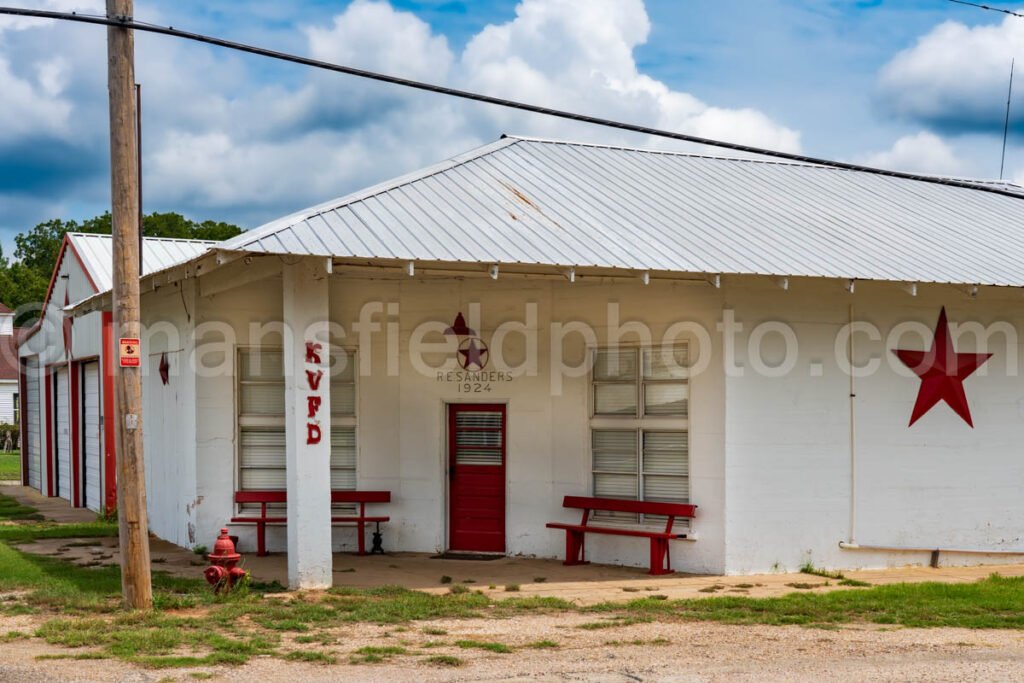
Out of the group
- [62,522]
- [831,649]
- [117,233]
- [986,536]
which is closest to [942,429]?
[986,536]

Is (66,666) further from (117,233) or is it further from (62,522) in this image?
(62,522)

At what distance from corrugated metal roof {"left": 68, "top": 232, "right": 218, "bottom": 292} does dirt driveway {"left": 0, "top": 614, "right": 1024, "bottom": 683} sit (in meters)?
12.0

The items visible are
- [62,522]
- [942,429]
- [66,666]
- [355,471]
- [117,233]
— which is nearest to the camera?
[66,666]

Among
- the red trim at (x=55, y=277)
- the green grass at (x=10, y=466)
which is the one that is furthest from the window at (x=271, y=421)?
the green grass at (x=10, y=466)

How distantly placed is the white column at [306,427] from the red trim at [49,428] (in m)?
15.3

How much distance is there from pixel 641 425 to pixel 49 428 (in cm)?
1636

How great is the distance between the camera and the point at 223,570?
37.5 ft

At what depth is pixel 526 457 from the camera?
14.9m

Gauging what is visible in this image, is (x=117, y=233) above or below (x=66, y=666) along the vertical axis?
above

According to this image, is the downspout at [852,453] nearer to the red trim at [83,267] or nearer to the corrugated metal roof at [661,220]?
the corrugated metal roof at [661,220]

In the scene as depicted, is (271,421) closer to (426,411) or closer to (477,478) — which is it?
(426,411)

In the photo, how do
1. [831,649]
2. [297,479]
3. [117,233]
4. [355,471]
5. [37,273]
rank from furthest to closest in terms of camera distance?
1. [37,273]
2. [355,471]
3. [297,479]
4. [117,233]
5. [831,649]

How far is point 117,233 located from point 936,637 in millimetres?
7799

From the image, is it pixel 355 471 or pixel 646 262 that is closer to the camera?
pixel 646 262
